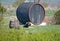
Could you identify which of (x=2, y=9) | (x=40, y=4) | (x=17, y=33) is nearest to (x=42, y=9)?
(x=40, y=4)

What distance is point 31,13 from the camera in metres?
8.80

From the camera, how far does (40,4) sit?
878 centimetres

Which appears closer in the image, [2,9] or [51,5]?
[2,9]

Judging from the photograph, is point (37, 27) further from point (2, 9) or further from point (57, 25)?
point (2, 9)

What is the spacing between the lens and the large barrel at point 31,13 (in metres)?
8.56

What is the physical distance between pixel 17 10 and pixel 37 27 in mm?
719

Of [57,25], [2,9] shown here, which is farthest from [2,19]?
[57,25]

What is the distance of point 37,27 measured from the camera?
857 centimetres

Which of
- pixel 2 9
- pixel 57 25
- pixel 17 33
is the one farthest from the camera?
pixel 57 25

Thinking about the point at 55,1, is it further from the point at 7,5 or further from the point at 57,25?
the point at 7,5

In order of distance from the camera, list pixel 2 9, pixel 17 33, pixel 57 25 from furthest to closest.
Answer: pixel 57 25 < pixel 2 9 < pixel 17 33

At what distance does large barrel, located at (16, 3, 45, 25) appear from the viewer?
856 cm

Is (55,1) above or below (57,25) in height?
above

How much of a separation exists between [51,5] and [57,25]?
59 centimetres
